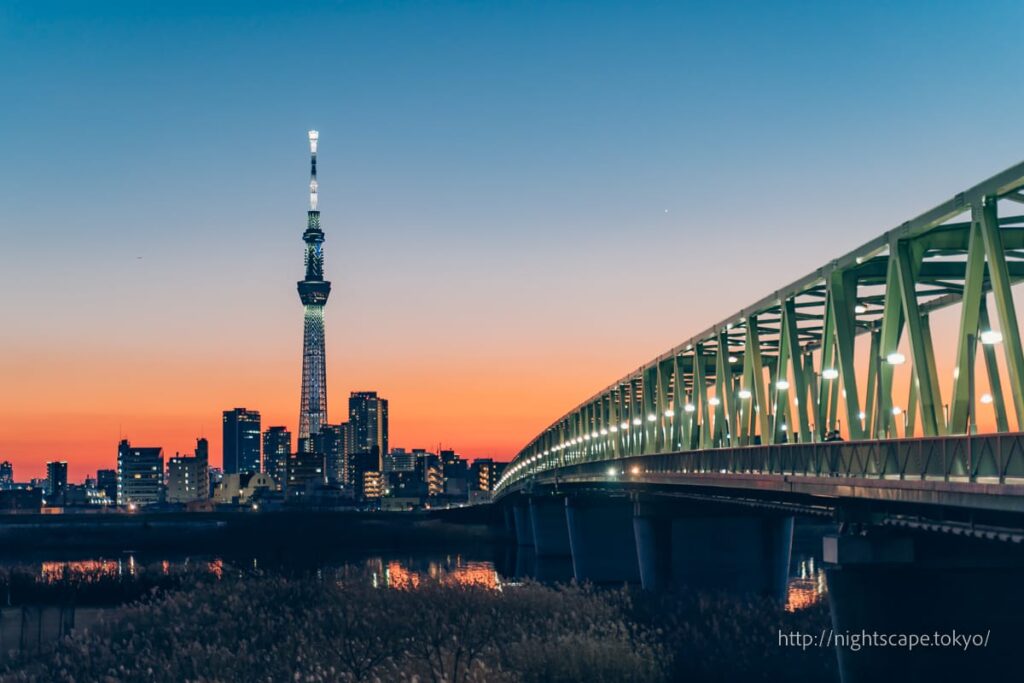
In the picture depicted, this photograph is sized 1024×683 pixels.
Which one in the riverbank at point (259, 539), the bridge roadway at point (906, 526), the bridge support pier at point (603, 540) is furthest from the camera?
the riverbank at point (259, 539)

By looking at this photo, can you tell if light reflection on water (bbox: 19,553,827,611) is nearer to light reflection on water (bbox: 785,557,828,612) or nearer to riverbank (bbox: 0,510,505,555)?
light reflection on water (bbox: 785,557,828,612)

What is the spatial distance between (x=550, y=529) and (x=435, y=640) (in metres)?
95.7

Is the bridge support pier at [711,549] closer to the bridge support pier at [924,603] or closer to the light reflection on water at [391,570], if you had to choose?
the light reflection on water at [391,570]

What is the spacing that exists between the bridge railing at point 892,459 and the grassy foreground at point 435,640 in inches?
310

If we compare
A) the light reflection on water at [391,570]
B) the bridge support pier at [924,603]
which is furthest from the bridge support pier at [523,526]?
the bridge support pier at [924,603]

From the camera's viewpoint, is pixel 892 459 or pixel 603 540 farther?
pixel 603 540

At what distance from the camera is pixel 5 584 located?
306ft

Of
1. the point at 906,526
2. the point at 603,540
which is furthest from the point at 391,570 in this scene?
the point at 906,526

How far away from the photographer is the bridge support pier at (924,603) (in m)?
39.5

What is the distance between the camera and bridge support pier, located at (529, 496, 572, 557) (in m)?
145

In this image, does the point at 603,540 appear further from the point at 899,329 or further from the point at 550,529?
the point at 899,329

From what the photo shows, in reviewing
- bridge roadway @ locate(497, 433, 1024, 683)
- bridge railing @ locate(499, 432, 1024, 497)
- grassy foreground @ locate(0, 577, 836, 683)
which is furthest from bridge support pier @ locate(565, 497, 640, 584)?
bridge railing @ locate(499, 432, 1024, 497)

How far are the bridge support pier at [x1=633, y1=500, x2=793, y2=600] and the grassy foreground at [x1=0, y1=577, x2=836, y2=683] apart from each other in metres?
8.30

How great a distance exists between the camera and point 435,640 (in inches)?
2029
